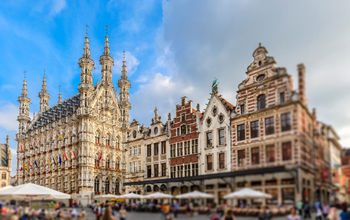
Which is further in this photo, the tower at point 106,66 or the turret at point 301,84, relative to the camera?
the tower at point 106,66

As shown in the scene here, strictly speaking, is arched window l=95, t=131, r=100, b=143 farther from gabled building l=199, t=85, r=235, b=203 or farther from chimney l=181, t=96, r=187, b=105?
gabled building l=199, t=85, r=235, b=203

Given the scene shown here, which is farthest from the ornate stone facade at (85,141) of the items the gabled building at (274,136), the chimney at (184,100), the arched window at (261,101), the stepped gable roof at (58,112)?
the arched window at (261,101)

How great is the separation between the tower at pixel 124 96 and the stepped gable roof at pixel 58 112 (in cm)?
958

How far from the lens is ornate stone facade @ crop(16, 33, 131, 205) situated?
68.7 metres

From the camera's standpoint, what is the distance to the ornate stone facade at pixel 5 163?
93.6 meters

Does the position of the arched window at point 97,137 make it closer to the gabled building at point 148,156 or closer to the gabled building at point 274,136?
the gabled building at point 148,156

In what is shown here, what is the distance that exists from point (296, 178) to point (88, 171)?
46657 millimetres

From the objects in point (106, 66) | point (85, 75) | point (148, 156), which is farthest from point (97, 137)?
point (148, 156)

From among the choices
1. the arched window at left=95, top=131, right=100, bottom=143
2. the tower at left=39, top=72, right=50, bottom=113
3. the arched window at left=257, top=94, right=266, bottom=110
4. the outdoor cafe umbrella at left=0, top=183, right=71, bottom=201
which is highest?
the tower at left=39, top=72, right=50, bottom=113

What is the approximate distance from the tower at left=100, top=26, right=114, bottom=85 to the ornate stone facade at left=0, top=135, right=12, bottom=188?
4181 centimetres

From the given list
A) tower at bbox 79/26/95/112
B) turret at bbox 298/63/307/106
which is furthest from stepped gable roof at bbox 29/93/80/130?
turret at bbox 298/63/307/106

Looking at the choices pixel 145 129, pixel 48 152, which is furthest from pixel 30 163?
pixel 145 129

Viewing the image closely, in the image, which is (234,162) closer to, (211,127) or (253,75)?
(211,127)

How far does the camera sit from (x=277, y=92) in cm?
3319
